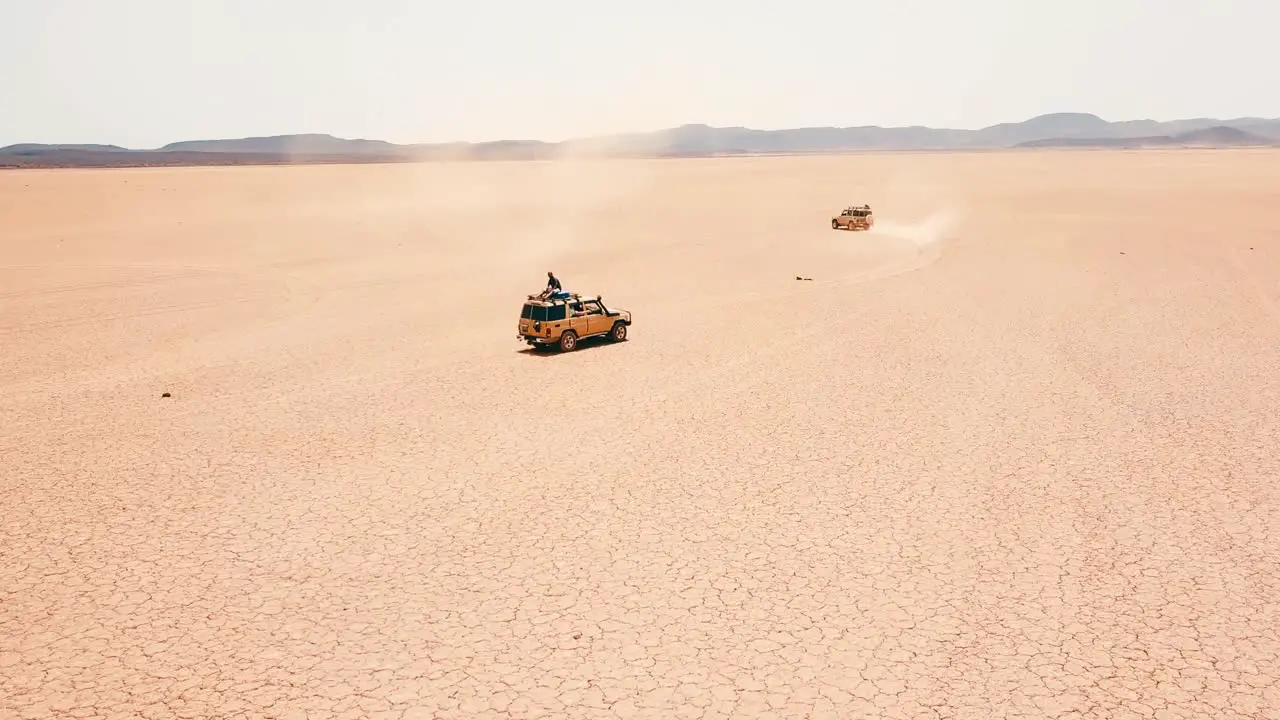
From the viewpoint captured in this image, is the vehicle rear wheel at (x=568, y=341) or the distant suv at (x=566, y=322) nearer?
the distant suv at (x=566, y=322)

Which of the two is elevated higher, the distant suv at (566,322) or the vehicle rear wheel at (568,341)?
the distant suv at (566,322)

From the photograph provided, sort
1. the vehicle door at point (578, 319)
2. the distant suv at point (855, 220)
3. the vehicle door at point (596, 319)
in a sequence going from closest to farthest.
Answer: the vehicle door at point (578, 319) < the vehicle door at point (596, 319) < the distant suv at point (855, 220)

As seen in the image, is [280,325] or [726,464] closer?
[726,464]

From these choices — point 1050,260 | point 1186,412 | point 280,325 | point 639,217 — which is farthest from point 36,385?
point 639,217

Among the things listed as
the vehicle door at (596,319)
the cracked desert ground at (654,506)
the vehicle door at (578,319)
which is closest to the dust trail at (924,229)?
the cracked desert ground at (654,506)

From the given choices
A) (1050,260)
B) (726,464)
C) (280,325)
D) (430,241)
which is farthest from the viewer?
(430,241)

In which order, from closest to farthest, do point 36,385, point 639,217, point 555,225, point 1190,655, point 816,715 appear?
point 816,715 < point 1190,655 < point 36,385 < point 555,225 < point 639,217

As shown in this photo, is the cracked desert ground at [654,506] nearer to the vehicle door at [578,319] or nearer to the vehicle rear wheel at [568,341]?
the vehicle rear wheel at [568,341]

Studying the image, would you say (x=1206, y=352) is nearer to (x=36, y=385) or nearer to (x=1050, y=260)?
(x=1050, y=260)
